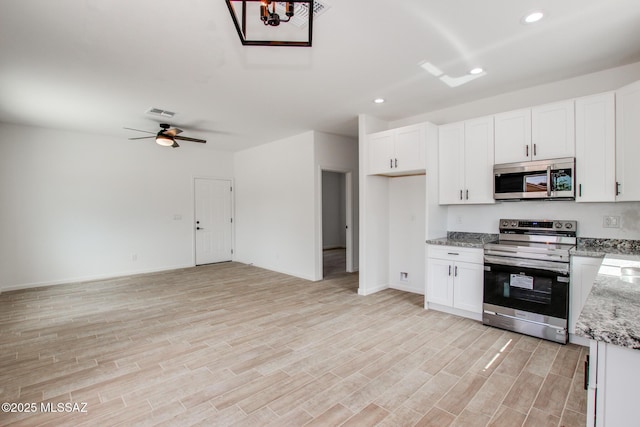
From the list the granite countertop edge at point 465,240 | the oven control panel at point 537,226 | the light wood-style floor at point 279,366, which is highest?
the oven control panel at point 537,226

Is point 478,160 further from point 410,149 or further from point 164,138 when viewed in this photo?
point 164,138

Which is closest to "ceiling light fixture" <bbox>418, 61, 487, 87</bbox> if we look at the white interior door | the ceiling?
the ceiling

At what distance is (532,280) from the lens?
303 cm

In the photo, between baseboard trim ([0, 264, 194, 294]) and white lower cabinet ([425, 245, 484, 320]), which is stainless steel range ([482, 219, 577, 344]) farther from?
baseboard trim ([0, 264, 194, 294])

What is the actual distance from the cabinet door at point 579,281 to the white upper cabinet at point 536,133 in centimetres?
106

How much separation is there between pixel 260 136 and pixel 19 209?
422 centimetres

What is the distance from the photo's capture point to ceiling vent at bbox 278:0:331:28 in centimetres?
203

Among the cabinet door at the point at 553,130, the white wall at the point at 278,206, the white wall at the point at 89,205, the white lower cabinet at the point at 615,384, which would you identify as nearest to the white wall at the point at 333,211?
the white wall at the point at 278,206

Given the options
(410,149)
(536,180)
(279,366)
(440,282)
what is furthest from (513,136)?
(279,366)

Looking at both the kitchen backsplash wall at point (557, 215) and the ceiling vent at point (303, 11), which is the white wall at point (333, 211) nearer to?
the kitchen backsplash wall at point (557, 215)

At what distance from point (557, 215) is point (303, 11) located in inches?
131

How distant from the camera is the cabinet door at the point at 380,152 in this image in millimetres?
4328

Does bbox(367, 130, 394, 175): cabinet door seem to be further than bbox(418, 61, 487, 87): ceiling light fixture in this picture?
Yes

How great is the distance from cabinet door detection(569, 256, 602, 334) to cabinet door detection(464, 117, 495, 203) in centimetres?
104
